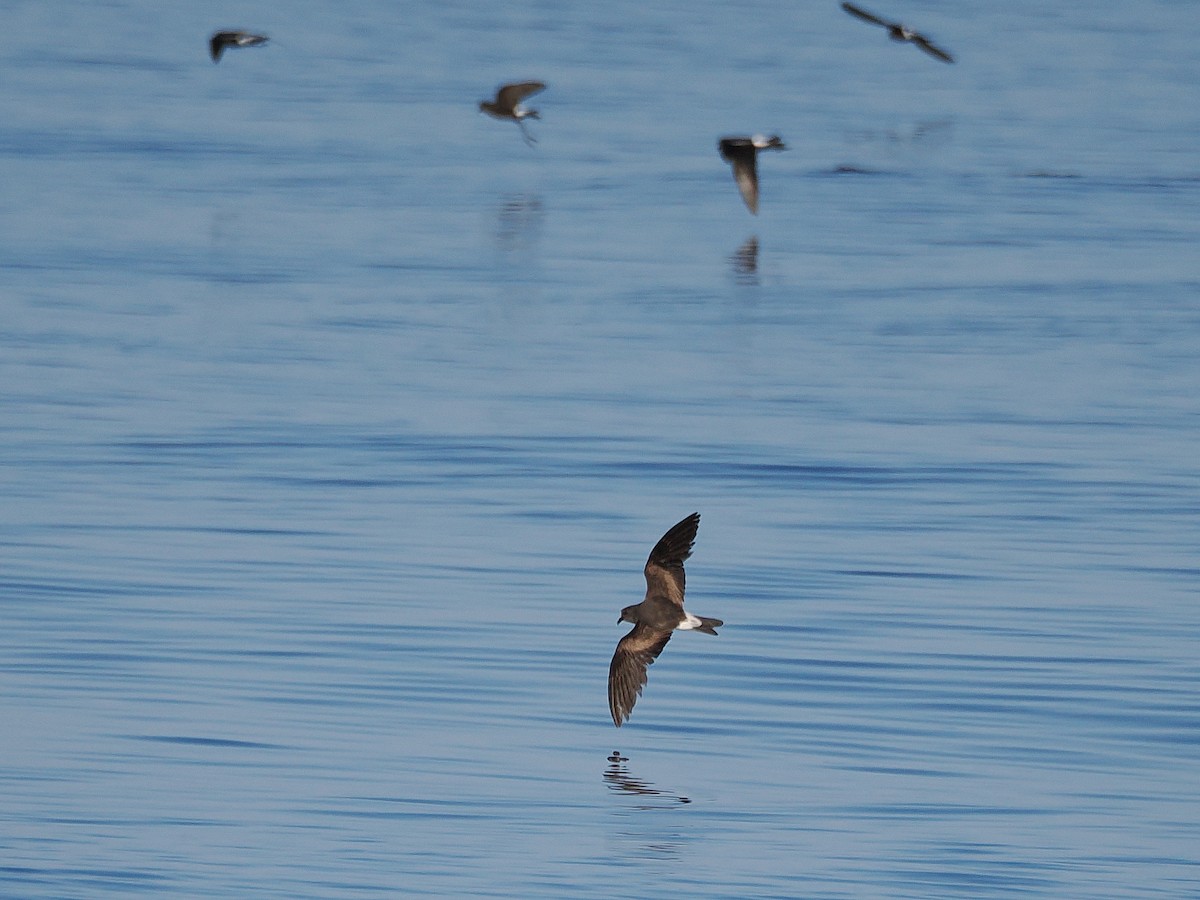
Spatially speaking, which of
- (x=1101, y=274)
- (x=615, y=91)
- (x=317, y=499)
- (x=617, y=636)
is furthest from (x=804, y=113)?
(x=617, y=636)

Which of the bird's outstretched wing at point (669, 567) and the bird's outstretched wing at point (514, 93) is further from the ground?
the bird's outstretched wing at point (514, 93)

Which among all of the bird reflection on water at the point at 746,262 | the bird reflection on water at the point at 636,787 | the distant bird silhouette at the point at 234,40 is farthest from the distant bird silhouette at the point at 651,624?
the distant bird silhouette at the point at 234,40

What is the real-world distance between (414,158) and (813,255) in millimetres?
6024

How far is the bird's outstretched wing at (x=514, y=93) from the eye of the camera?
62.4 feet

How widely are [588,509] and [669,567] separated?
10.2ft

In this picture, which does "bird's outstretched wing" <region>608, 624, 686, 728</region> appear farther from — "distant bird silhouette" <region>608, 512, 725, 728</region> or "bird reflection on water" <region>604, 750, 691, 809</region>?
"bird reflection on water" <region>604, 750, 691, 809</region>

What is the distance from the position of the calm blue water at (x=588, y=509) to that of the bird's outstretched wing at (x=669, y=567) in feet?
1.58

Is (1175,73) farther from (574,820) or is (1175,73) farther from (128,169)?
(574,820)

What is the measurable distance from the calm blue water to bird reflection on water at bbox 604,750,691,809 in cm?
2

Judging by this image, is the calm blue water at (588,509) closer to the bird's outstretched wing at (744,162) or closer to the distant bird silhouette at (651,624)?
the distant bird silhouette at (651,624)

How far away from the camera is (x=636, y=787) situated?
7.61 m

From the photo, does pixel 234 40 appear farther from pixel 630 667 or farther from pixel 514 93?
pixel 630 667

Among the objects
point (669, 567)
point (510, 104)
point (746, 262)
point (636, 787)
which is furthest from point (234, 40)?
point (636, 787)

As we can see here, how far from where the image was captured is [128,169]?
71.1ft
